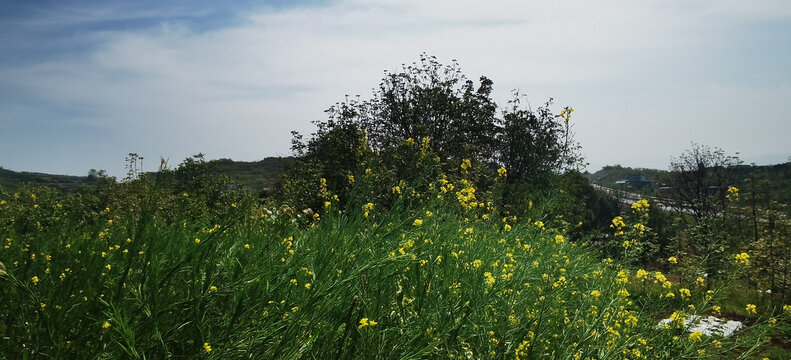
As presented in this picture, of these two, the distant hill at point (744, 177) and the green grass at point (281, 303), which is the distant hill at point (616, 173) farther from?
the green grass at point (281, 303)

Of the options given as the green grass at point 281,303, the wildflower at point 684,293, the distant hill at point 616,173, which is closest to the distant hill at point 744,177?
the distant hill at point 616,173

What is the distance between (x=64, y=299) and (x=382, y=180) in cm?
896

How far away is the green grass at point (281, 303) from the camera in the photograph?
204 cm

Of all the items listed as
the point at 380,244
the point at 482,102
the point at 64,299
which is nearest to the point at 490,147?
the point at 482,102

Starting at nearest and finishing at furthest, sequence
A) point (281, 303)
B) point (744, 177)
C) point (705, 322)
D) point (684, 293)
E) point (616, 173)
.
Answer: point (281, 303) → point (684, 293) → point (705, 322) → point (744, 177) → point (616, 173)

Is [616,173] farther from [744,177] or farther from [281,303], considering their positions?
[281,303]

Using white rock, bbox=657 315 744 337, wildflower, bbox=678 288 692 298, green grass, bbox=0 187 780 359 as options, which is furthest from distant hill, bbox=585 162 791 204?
green grass, bbox=0 187 780 359

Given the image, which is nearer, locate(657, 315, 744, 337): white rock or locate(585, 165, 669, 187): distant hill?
locate(657, 315, 744, 337): white rock

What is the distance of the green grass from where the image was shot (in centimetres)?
204

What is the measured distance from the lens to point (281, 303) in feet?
7.52

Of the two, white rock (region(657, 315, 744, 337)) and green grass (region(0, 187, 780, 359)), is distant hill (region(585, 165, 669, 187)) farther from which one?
green grass (region(0, 187, 780, 359))

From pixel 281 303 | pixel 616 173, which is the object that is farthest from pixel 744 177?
pixel 616 173

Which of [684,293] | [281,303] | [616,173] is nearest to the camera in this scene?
[281,303]

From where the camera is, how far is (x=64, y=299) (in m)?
2.29
